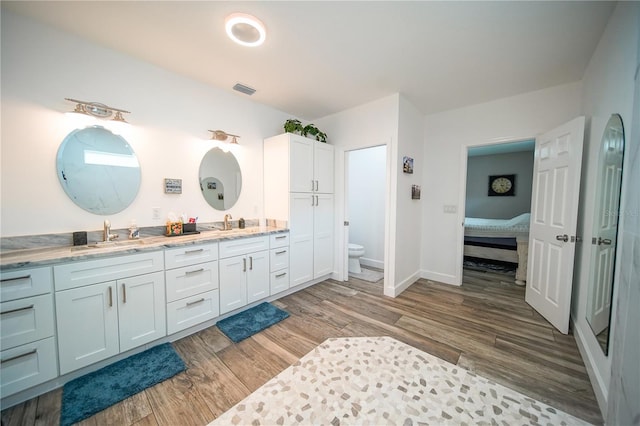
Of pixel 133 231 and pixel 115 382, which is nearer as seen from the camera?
pixel 115 382

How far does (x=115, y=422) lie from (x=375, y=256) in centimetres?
374

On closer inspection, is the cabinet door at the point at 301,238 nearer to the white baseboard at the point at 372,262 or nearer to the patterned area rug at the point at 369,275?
the patterned area rug at the point at 369,275

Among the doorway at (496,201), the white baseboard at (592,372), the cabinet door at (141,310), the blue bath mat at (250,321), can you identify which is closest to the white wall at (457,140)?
the doorway at (496,201)

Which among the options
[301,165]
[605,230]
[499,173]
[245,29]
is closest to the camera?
[605,230]

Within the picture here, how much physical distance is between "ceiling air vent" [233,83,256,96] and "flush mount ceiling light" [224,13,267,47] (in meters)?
0.78

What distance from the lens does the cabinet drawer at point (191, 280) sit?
1.97m

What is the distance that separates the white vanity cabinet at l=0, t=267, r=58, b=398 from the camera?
1.32 m

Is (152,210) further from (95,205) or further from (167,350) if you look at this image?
(167,350)

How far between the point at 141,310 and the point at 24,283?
2.21ft

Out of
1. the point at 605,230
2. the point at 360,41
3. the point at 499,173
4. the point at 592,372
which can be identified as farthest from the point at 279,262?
the point at 499,173

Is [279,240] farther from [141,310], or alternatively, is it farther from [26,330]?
[26,330]

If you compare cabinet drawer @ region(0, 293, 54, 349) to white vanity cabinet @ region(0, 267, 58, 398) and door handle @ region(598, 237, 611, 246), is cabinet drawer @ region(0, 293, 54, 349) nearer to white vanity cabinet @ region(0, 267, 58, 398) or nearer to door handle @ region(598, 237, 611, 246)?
white vanity cabinet @ region(0, 267, 58, 398)

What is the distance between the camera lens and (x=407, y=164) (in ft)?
10.1

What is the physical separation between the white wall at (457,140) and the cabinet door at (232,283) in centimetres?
282
